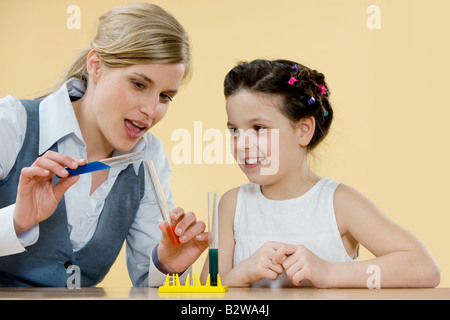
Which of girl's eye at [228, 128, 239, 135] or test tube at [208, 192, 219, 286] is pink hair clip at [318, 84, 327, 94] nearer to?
girl's eye at [228, 128, 239, 135]

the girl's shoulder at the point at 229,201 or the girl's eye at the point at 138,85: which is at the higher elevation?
the girl's eye at the point at 138,85

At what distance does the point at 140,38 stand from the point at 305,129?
0.39 metres

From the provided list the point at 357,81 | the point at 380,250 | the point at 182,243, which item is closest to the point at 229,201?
the point at 182,243

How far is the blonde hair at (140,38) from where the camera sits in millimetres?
1085

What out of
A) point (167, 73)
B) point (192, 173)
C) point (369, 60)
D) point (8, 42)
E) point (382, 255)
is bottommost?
point (382, 255)

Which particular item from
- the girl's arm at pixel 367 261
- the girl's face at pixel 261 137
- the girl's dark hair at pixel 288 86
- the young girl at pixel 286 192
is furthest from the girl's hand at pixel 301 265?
the girl's dark hair at pixel 288 86

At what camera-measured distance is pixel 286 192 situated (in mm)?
1169

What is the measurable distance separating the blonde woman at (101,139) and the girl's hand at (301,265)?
6.5 inches

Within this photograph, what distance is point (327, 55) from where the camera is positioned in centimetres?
186

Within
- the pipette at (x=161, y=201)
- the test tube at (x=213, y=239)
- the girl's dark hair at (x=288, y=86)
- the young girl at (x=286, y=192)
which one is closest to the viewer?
the test tube at (x=213, y=239)

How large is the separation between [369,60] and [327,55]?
14 cm

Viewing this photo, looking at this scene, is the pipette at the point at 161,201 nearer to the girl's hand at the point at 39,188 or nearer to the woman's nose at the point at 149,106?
the girl's hand at the point at 39,188
